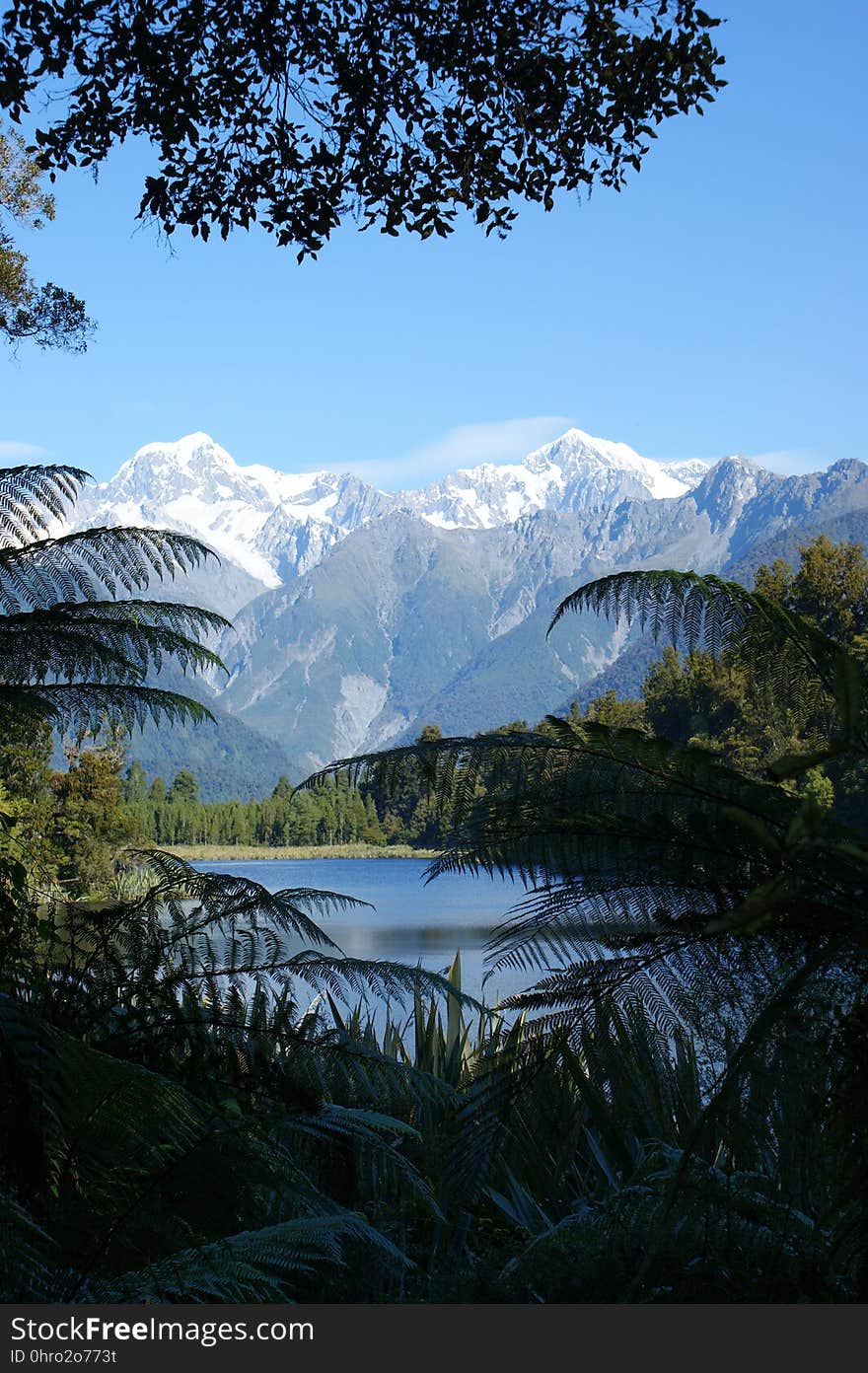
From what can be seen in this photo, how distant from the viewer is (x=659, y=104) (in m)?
3.46

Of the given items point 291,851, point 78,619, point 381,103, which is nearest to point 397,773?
point 78,619

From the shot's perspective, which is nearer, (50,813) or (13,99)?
(13,99)

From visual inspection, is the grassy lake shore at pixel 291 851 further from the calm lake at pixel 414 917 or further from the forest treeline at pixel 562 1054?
the forest treeline at pixel 562 1054

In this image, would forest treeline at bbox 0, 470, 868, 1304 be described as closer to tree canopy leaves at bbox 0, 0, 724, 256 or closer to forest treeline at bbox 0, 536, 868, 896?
forest treeline at bbox 0, 536, 868, 896

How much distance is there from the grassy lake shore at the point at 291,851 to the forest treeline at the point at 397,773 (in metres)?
0.50

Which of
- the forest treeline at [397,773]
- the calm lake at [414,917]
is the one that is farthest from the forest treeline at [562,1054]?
the calm lake at [414,917]

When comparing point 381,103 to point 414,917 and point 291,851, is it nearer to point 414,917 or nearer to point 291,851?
point 414,917

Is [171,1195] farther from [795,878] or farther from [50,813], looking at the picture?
[50,813]

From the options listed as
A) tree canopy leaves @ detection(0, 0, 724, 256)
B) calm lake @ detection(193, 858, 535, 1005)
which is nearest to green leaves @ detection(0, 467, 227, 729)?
tree canopy leaves @ detection(0, 0, 724, 256)

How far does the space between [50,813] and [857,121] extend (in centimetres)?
1247

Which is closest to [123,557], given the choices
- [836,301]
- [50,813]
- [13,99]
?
[13,99]

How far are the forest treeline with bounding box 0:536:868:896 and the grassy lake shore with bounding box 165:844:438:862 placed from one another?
1.65 ft

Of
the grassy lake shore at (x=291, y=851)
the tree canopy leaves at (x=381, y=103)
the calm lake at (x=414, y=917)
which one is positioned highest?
the tree canopy leaves at (x=381, y=103)

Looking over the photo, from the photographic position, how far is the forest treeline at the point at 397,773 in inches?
94.2
